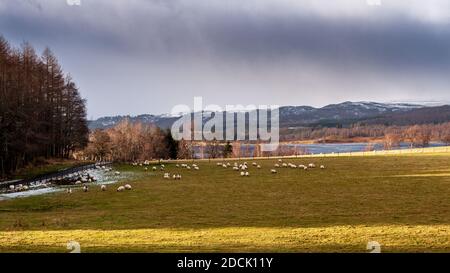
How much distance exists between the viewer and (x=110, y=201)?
72.6 ft

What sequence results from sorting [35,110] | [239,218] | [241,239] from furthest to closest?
[35,110], [239,218], [241,239]

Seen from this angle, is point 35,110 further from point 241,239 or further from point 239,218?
point 241,239

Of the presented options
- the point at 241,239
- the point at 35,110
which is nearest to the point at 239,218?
the point at 241,239

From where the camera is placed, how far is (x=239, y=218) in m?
15.8

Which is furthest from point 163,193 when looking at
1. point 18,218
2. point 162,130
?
point 162,130

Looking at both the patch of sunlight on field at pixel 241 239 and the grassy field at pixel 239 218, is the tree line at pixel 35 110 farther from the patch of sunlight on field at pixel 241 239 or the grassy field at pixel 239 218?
the patch of sunlight on field at pixel 241 239

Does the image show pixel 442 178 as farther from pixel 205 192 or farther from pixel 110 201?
pixel 110 201

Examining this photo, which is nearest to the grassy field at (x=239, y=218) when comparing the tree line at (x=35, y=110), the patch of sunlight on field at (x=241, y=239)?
the patch of sunlight on field at (x=241, y=239)

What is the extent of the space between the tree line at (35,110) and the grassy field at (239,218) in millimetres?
20797

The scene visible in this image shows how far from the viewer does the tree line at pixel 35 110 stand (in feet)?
144

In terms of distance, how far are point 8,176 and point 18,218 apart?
28683 millimetres

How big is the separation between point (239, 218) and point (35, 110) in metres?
42.8

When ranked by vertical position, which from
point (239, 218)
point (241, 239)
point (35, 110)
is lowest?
point (239, 218)
